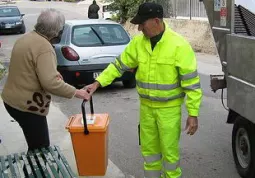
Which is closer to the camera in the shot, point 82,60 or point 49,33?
point 49,33

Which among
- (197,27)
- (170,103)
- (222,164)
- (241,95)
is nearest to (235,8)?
(241,95)

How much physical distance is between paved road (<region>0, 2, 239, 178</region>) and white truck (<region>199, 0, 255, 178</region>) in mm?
394

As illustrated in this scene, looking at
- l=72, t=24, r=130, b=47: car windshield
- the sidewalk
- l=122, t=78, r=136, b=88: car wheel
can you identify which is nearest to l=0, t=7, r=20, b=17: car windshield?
l=72, t=24, r=130, b=47: car windshield

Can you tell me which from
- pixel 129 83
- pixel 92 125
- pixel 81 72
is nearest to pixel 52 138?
pixel 92 125

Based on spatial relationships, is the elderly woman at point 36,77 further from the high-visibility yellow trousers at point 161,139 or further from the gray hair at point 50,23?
the high-visibility yellow trousers at point 161,139

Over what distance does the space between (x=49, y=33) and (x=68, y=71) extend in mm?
5694

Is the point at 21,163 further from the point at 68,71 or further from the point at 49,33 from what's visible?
the point at 68,71

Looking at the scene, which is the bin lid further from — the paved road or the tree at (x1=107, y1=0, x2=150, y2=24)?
the tree at (x1=107, y1=0, x2=150, y2=24)

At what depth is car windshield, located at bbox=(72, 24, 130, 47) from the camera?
988 centimetres

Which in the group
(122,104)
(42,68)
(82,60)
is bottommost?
(122,104)

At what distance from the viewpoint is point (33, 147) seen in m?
4.26

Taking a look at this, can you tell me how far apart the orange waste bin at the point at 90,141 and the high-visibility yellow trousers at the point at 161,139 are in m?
0.37

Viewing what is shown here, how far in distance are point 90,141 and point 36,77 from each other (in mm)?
772

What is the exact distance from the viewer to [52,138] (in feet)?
21.1
